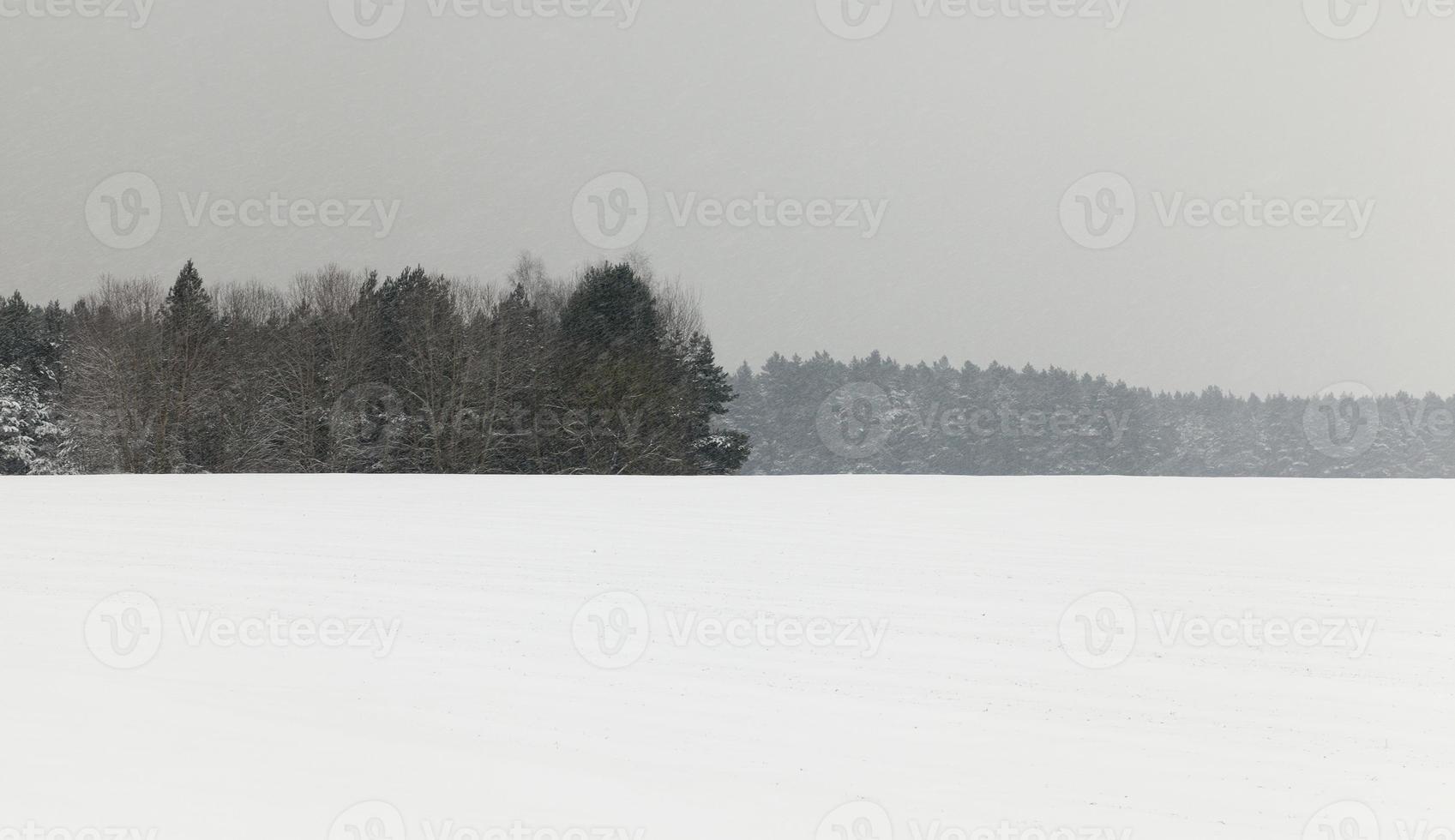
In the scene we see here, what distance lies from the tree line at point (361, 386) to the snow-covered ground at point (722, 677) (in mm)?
24532

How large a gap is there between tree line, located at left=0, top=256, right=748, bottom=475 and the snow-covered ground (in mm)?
24532

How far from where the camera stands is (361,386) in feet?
141

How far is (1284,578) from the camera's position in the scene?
13.6 meters

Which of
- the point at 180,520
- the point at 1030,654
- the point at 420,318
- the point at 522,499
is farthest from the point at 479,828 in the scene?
the point at 420,318

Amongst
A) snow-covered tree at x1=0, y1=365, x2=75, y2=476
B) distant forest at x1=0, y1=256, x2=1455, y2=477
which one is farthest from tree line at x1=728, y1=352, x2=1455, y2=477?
snow-covered tree at x1=0, y1=365, x2=75, y2=476

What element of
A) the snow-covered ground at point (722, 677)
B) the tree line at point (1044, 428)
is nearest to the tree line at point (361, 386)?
the snow-covered ground at point (722, 677)

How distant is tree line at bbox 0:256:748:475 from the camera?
42094 millimetres

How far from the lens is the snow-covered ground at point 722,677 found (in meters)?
7.05

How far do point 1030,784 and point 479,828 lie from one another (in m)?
3.63

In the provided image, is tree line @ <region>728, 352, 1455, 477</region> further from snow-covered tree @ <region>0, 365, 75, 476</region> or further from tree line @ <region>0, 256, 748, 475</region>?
snow-covered tree @ <region>0, 365, 75, 476</region>

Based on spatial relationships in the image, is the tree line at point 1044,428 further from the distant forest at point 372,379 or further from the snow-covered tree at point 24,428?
the snow-covered tree at point 24,428

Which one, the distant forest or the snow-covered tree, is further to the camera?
the snow-covered tree

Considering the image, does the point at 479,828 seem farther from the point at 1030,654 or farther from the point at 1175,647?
the point at 1175,647

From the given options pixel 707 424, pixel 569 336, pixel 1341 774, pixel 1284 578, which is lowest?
pixel 1341 774
